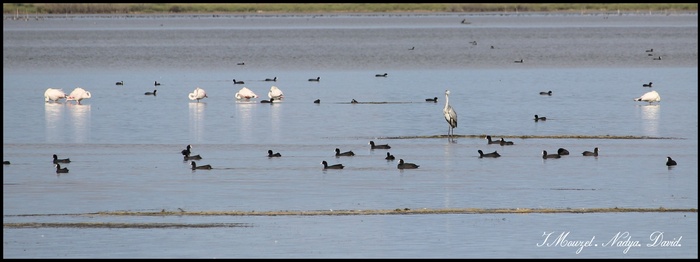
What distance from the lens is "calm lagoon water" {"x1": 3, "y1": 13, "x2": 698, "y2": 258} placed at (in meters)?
16.0

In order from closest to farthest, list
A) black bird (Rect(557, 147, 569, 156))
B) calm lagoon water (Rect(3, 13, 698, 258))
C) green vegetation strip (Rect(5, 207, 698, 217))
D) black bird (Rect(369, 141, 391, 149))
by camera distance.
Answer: calm lagoon water (Rect(3, 13, 698, 258))
green vegetation strip (Rect(5, 207, 698, 217))
black bird (Rect(557, 147, 569, 156))
black bird (Rect(369, 141, 391, 149))

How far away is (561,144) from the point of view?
87.2 ft

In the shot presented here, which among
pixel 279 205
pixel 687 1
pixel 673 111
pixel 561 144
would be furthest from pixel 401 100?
pixel 687 1

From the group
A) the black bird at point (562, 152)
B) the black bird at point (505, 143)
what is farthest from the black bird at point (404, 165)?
the black bird at point (505, 143)

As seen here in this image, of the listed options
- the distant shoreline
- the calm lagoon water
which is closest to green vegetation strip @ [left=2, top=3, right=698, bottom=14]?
the distant shoreline

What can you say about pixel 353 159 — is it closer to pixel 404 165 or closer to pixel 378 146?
pixel 378 146

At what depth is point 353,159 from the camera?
2425 centimetres

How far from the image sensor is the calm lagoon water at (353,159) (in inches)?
630

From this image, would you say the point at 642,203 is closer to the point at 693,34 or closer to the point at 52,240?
the point at 52,240

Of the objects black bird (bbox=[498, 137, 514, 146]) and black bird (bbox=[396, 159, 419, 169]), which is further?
black bird (bbox=[498, 137, 514, 146])

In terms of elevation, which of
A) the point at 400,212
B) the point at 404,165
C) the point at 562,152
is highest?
the point at 562,152

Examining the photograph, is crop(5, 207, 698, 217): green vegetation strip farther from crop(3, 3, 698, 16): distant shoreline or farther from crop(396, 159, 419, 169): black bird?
crop(3, 3, 698, 16): distant shoreline

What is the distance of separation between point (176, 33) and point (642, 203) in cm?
9212

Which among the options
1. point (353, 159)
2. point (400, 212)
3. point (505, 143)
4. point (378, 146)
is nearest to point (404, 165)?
point (353, 159)
